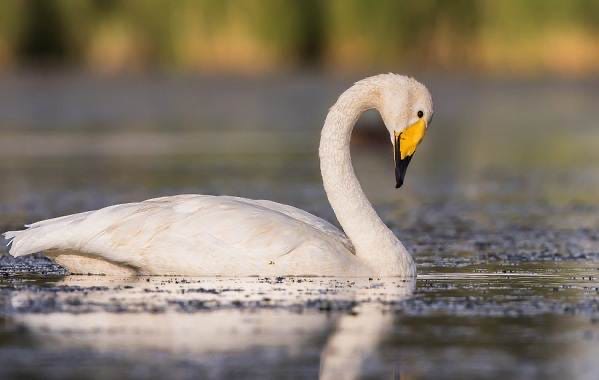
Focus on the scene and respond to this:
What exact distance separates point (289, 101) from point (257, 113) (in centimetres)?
177

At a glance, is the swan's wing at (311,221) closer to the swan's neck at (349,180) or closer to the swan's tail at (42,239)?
the swan's neck at (349,180)

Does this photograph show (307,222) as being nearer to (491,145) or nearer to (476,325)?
(476,325)

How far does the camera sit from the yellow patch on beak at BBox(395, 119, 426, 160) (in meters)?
9.09

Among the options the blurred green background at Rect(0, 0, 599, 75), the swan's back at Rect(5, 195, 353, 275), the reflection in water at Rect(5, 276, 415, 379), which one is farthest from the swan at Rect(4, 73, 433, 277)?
the blurred green background at Rect(0, 0, 599, 75)

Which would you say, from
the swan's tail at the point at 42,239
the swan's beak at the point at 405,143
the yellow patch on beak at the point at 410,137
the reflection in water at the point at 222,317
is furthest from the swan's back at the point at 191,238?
the yellow patch on beak at the point at 410,137

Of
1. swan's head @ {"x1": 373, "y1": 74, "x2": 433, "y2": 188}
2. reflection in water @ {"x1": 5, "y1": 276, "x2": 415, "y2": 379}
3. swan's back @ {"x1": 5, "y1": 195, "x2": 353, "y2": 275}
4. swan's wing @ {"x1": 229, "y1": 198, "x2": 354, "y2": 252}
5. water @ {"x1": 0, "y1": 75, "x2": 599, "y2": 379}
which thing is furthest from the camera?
swan's wing @ {"x1": 229, "y1": 198, "x2": 354, "y2": 252}

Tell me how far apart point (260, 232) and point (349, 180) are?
2.62ft

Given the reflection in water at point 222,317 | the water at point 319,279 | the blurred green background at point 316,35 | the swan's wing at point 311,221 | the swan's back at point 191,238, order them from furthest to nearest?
the blurred green background at point 316,35
the swan's wing at point 311,221
the swan's back at point 191,238
the reflection in water at point 222,317
the water at point 319,279

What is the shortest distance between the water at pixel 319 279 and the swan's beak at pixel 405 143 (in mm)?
661

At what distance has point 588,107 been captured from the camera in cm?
2739

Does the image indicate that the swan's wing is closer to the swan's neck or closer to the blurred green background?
the swan's neck

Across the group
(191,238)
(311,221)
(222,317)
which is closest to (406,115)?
(311,221)

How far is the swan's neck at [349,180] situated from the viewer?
30.1 feet

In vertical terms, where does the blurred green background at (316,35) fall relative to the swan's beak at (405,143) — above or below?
above
